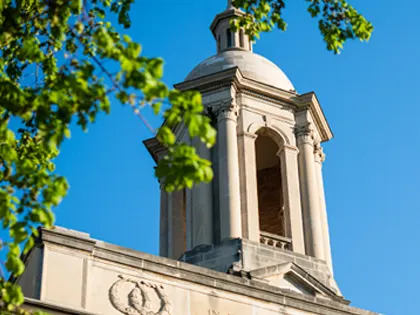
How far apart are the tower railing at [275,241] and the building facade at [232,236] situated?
3 cm

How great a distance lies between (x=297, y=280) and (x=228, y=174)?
3.99 meters

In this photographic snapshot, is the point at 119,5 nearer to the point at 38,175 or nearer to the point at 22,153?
the point at 22,153

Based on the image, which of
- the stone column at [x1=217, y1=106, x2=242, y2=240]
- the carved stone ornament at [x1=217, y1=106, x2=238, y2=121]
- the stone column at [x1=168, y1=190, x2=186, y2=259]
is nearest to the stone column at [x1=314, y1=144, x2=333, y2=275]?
the stone column at [x1=217, y1=106, x2=242, y2=240]

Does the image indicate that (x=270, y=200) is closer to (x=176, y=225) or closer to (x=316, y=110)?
(x=316, y=110)

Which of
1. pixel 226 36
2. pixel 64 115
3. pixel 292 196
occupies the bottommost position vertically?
pixel 64 115

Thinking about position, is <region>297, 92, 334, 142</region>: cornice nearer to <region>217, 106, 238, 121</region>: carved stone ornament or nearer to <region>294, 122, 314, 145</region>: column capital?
<region>294, 122, 314, 145</region>: column capital

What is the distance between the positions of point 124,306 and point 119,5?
24.5 ft

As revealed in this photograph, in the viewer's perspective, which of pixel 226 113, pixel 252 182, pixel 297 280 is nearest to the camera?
pixel 297 280

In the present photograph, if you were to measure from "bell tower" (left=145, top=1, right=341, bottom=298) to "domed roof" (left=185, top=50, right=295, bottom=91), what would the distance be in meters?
0.04

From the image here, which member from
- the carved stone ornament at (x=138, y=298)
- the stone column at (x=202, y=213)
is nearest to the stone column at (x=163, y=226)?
the stone column at (x=202, y=213)

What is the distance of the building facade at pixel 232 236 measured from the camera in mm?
24031

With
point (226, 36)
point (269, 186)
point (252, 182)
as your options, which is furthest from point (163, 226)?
point (226, 36)

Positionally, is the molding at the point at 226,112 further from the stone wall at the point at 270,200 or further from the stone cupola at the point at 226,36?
the stone wall at the point at 270,200

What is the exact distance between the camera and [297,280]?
29516 mm
